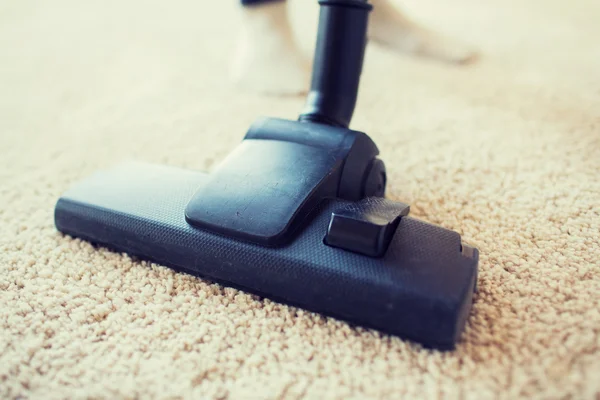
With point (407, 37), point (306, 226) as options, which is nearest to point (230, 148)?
point (306, 226)

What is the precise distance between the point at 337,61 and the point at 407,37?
73 centimetres

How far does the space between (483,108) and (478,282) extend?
2.12 ft

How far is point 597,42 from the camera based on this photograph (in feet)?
5.05

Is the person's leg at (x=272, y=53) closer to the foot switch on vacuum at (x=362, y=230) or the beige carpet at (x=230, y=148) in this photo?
the beige carpet at (x=230, y=148)

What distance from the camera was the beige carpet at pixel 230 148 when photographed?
513 mm

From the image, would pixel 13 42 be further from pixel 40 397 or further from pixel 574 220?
pixel 574 220

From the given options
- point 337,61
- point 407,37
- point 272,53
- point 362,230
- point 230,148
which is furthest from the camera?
point 407,37

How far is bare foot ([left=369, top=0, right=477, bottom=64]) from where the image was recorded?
1412 millimetres

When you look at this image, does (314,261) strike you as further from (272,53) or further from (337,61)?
(272,53)

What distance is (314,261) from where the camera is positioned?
542mm

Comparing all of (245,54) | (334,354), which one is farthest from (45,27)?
(334,354)

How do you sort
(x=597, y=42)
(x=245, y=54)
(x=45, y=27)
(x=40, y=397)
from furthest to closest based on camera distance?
1. (x=45, y=27)
2. (x=597, y=42)
3. (x=245, y=54)
4. (x=40, y=397)

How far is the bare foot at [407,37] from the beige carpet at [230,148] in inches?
1.8

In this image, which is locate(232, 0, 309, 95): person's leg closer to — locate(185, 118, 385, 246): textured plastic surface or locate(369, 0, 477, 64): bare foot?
locate(369, 0, 477, 64): bare foot
